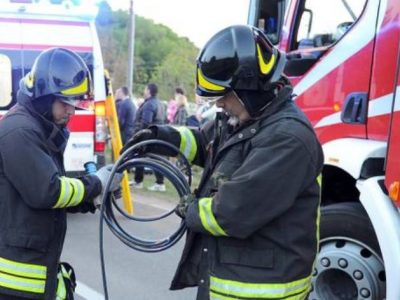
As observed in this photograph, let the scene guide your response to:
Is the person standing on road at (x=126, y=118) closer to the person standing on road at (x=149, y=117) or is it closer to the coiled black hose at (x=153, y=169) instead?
the person standing on road at (x=149, y=117)

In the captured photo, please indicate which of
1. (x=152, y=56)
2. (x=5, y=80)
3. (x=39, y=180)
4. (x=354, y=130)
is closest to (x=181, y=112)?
(x=5, y=80)

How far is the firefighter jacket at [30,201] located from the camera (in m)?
2.48

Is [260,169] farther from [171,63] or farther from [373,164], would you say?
[171,63]

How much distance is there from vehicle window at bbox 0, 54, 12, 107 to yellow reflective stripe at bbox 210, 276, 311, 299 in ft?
16.6

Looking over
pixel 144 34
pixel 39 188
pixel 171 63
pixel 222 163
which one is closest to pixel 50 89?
pixel 39 188

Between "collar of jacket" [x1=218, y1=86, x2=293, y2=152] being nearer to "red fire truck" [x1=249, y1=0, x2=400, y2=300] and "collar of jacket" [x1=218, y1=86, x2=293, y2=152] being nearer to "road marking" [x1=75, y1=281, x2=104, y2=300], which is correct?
"red fire truck" [x1=249, y1=0, x2=400, y2=300]

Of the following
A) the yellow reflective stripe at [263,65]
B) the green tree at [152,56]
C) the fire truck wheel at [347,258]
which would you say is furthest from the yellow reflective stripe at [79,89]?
the green tree at [152,56]

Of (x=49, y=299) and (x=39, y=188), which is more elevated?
(x=39, y=188)

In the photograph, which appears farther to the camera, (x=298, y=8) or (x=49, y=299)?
(x=298, y=8)

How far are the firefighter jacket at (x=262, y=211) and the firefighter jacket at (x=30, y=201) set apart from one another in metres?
0.62

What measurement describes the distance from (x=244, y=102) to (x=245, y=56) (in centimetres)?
17

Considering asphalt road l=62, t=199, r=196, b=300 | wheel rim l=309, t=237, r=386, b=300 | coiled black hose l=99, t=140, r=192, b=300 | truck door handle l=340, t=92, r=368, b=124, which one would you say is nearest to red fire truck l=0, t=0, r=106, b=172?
asphalt road l=62, t=199, r=196, b=300

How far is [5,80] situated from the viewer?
6793 mm

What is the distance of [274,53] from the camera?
2.31 meters
